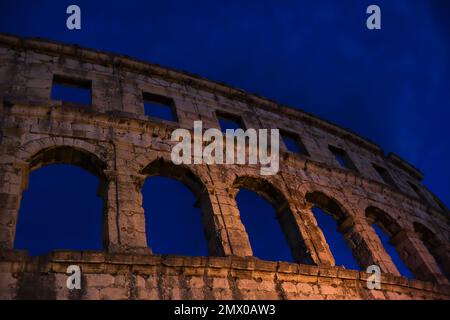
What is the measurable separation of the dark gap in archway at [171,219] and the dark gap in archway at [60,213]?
7641mm

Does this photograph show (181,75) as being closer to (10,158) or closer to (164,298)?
(10,158)

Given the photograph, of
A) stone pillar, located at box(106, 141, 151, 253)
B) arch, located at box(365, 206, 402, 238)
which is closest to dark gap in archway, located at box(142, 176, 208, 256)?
arch, located at box(365, 206, 402, 238)

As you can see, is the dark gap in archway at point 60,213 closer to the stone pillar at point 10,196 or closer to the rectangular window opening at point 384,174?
the rectangular window opening at point 384,174

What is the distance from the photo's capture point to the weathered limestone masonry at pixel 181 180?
5926 millimetres

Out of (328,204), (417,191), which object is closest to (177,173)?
(328,204)

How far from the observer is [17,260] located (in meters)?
5.45

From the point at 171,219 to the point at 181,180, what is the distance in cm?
5196

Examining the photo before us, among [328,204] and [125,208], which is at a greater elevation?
[328,204]

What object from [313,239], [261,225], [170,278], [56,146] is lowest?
[170,278]

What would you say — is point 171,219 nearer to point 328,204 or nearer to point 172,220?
point 172,220

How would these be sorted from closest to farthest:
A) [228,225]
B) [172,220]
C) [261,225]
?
[228,225]
[261,225]
[172,220]

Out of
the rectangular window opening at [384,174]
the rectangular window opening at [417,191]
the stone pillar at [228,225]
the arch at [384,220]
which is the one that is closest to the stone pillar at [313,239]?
the stone pillar at [228,225]

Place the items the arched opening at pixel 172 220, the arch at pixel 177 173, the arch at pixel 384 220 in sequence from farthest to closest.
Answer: the arched opening at pixel 172 220 → the arch at pixel 384 220 → the arch at pixel 177 173

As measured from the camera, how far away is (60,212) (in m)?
56.1
